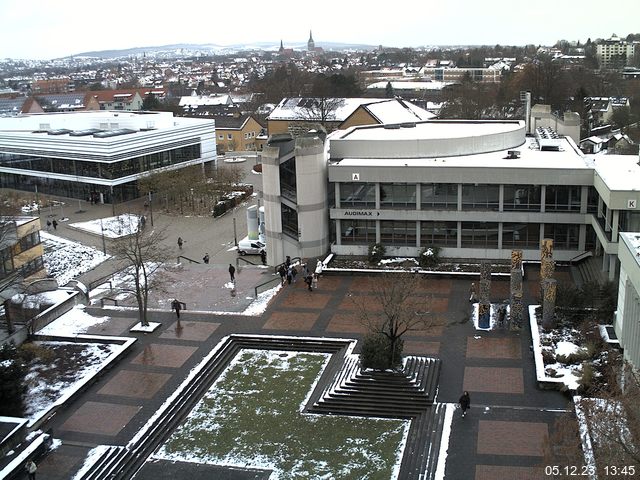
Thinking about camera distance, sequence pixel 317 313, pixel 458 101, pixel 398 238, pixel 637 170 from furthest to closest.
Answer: pixel 458 101 < pixel 398 238 < pixel 637 170 < pixel 317 313

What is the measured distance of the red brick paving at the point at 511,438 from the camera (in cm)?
2327

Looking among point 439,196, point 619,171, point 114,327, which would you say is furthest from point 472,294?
point 114,327

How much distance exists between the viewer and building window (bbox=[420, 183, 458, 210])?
42.6 meters

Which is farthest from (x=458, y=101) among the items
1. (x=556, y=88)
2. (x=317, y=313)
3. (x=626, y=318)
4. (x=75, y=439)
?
(x=75, y=439)

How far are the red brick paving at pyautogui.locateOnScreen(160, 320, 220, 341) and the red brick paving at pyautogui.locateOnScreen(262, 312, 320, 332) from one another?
2675 millimetres

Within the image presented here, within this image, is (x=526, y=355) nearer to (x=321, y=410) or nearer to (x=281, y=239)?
(x=321, y=410)

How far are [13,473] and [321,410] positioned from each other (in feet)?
34.7

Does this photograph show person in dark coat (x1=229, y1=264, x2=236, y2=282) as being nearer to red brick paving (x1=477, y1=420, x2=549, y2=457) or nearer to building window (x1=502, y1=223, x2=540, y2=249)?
building window (x1=502, y1=223, x2=540, y2=249)

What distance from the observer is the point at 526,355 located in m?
30.1

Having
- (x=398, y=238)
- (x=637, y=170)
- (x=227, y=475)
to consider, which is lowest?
(x=227, y=475)

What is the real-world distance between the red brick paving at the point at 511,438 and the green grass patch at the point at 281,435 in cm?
272

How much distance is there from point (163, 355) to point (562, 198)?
23.9 m

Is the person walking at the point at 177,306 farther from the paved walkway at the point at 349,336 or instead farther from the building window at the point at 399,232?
the building window at the point at 399,232

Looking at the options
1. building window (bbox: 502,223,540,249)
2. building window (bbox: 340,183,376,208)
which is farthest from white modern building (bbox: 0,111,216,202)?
building window (bbox: 502,223,540,249)
